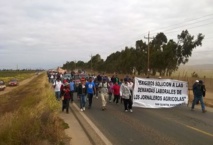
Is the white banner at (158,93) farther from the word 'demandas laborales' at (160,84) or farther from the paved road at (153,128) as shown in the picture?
the paved road at (153,128)

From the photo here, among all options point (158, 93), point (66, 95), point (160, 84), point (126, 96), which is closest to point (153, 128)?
point (126, 96)

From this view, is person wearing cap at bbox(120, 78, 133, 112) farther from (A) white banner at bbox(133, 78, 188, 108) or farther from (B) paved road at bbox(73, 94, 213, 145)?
(A) white banner at bbox(133, 78, 188, 108)

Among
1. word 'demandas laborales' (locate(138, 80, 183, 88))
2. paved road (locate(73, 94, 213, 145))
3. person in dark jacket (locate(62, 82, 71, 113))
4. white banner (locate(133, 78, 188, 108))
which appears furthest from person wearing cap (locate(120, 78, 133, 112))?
person in dark jacket (locate(62, 82, 71, 113))

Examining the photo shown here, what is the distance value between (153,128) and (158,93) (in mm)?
7989

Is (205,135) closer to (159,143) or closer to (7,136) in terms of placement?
(159,143)

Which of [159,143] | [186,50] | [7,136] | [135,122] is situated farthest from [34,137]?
[186,50]

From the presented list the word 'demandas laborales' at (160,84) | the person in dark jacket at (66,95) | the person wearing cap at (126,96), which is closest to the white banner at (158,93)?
the word 'demandas laborales' at (160,84)

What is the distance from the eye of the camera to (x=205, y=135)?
40.4 feet

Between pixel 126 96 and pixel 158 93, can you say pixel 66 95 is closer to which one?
pixel 126 96

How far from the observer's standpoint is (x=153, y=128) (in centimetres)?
1384

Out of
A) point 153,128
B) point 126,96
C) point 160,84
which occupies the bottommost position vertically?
point 153,128

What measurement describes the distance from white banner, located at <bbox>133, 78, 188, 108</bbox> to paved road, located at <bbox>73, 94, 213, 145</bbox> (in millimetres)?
2267

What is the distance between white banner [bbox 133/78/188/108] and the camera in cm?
2153

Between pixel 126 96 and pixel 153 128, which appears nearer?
pixel 153 128
